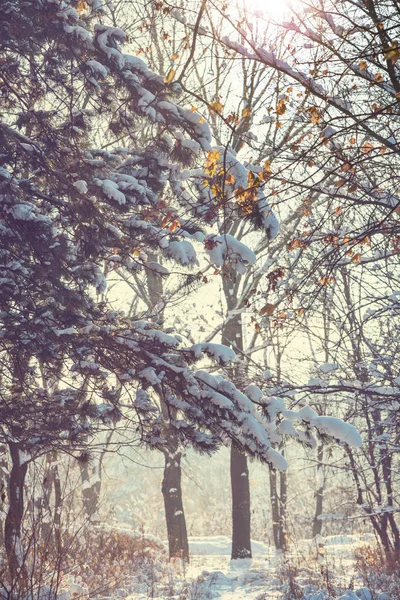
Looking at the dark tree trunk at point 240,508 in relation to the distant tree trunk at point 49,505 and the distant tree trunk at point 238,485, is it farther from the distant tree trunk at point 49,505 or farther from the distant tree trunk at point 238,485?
the distant tree trunk at point 49,505

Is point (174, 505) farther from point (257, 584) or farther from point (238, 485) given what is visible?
point (257, 584)

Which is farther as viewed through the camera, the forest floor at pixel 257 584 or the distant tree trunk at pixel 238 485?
the distant tree trunk at pixel 238 485

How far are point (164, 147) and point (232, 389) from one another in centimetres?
299

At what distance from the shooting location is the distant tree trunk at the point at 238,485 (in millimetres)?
11664

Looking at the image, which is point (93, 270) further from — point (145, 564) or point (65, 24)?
point (145, 564)

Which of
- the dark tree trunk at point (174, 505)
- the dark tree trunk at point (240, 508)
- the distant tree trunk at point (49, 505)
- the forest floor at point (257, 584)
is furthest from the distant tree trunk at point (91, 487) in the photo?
the forest floor at point (257, 584)

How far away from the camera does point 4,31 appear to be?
5.88 meters

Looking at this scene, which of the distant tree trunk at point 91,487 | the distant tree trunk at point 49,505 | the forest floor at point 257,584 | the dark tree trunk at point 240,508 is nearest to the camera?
the distant tree trunk at point 49,505

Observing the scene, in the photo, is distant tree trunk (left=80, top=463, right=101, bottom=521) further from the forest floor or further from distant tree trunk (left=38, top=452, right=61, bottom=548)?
the forest floor

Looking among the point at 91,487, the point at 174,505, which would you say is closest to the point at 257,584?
the point at 174,505

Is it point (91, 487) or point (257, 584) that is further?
point (91, 487)

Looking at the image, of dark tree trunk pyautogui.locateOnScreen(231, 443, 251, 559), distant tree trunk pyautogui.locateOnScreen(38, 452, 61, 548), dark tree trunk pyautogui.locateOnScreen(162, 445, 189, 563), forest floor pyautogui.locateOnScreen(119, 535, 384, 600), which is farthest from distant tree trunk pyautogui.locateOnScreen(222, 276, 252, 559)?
distant tree trunk pyautogui.locateOnScreen(38, 452, 61, 548)

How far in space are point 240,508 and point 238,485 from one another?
517 mm

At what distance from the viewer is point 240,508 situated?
1200 cm
